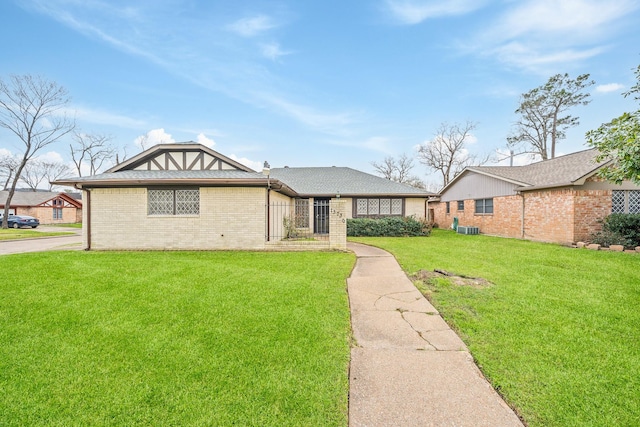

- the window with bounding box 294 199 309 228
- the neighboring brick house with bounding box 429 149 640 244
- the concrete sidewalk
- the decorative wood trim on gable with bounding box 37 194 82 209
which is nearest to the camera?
the concrete sidewalk

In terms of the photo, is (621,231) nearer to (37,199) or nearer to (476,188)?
(476,188)

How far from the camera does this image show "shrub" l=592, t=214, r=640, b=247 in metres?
10.6

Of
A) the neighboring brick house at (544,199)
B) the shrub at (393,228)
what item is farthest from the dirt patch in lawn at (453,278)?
the shrub at (393,228)

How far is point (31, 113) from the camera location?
85.9 feet

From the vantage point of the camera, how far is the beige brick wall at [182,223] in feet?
34.3

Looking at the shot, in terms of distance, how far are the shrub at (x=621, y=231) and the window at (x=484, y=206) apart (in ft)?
19.7

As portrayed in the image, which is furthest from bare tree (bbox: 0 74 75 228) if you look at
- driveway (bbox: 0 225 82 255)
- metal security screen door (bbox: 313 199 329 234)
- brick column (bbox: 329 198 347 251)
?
brick column (bbox: 329 198 347 251)

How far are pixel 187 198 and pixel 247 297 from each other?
7026 mm

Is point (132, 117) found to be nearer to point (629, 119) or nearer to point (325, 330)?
point (325, 330)

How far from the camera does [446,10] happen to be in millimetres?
10039

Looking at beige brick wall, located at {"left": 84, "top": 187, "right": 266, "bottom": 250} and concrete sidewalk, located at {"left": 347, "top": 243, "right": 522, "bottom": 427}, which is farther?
beige brick wall, located at {"left": 84, "top": 187, "right": 266, "bottom": 250}

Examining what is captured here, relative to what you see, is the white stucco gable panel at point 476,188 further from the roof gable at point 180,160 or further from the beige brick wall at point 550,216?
the roof gable at point 180,160

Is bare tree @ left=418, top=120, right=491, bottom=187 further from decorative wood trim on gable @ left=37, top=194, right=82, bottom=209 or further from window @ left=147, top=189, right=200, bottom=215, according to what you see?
decorative wood trim on gable @ left=37, top=194, right=82, bottom=209

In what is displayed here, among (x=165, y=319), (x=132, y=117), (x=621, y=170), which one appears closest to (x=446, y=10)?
(x=621, y=170)
